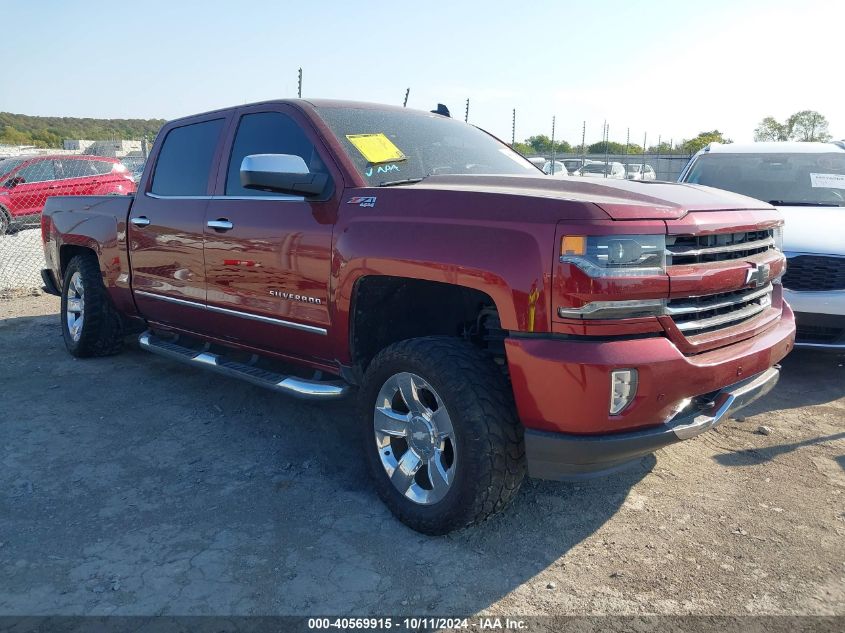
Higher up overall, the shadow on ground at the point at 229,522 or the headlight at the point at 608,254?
the headlight at the point at 608,254

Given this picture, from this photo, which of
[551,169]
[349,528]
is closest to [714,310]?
[349,528]

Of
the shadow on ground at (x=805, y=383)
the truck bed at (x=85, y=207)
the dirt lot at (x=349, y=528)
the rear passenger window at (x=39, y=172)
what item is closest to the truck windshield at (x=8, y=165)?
the rear passenger window at (x=39, y=172)

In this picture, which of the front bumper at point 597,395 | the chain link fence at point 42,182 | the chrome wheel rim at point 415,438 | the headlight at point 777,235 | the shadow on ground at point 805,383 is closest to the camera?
the front bumper at point 597,395

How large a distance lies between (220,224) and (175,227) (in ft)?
1.88

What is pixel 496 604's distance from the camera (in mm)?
2445

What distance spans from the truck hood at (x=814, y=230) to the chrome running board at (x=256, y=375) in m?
3.35

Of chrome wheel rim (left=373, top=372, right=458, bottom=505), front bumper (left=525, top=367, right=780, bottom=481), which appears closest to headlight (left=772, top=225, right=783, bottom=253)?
front bumper (left=525, top=367, right=780, bottom=481)

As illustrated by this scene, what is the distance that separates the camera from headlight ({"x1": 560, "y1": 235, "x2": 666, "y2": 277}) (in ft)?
7.87

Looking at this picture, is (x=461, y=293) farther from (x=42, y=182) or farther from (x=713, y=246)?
(x=42, y=182)

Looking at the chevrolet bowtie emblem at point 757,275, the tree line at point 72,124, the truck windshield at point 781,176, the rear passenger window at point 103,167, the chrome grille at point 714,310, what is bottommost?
the chrome grille at point 714,310

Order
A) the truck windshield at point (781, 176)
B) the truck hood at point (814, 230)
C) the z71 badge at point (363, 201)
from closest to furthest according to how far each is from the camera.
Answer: the z71 badge at point (363, 201)
the truck hood at point (814, 230)
the truck windshield at point (781, 176)

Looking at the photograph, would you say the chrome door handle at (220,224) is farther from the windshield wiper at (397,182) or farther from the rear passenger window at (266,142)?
the windshield wiper at (397,182)

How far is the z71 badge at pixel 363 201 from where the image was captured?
123 inches

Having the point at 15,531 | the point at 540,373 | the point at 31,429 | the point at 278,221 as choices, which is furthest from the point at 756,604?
the point at 31,429
